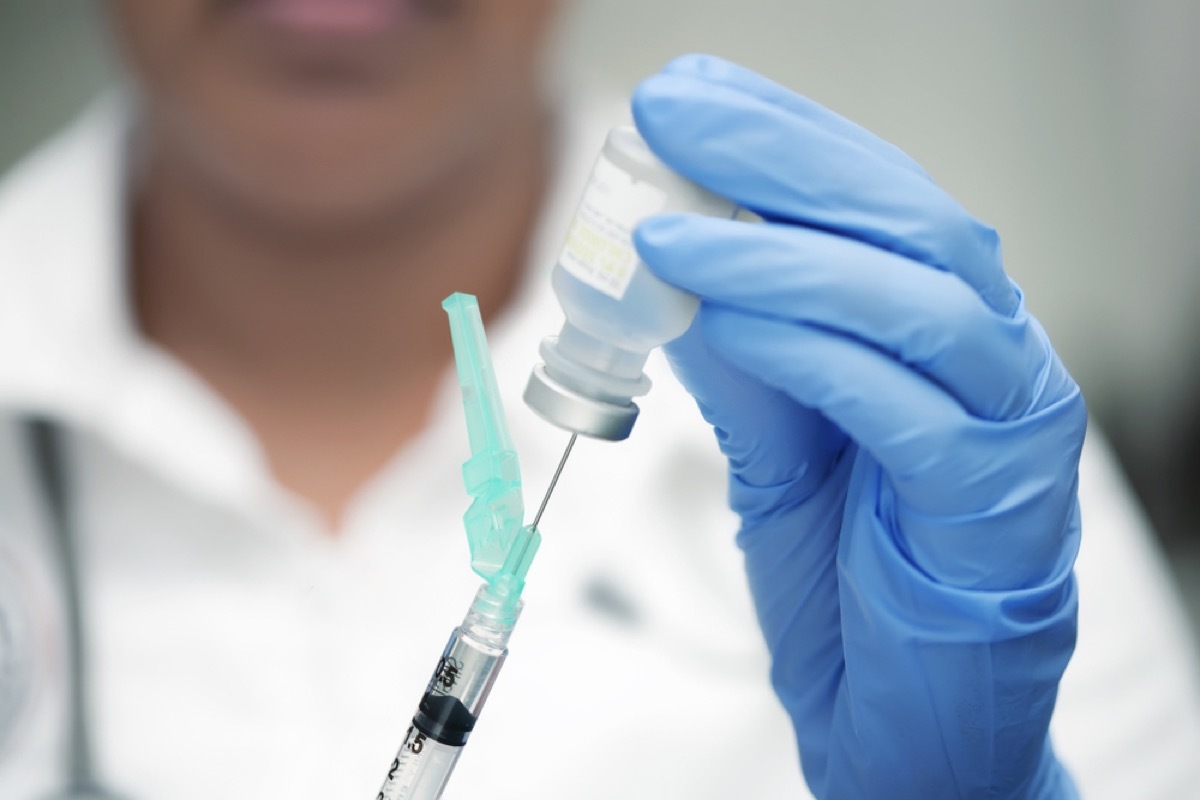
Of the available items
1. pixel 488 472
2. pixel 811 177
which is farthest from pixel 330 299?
pixel 811 177

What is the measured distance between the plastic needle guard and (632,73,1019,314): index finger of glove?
0.17m

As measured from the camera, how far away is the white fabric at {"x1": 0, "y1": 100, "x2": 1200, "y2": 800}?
111 centimetres

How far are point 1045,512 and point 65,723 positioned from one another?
100 cm

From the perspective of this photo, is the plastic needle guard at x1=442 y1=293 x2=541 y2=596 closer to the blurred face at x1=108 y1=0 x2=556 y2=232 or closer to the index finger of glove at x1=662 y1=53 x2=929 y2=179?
the index finger of glove at x1=662 y1=53 x2=929 y2=179

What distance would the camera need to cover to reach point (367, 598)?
1.16m

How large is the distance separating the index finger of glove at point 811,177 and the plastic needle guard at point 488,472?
0.17 m

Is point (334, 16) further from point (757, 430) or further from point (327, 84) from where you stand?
point (757, 430)

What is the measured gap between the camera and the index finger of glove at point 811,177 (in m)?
0.61

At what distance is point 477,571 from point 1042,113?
125cm

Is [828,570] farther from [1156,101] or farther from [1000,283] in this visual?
[1156,101]

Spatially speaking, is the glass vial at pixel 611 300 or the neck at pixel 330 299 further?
the neck at pixel 330 299

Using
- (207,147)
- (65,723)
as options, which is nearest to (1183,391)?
(207,147)

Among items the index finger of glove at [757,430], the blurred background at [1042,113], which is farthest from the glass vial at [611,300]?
the blurred background at [1042,113]

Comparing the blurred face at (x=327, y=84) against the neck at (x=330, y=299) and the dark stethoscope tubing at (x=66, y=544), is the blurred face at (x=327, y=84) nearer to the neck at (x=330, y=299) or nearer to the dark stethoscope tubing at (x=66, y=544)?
the neck at (x=330, y=299)
